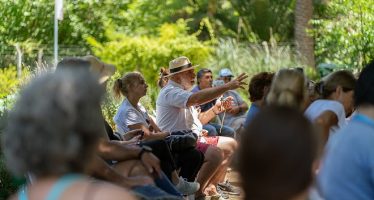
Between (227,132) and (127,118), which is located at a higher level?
(127,118)

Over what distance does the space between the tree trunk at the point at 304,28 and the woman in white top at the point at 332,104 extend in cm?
1992

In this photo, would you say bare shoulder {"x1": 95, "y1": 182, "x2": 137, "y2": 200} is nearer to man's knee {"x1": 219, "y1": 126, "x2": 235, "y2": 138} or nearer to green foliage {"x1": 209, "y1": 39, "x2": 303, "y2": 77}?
man's knee {"x1": 219, "y1": 126, "x2": 235, "y2": 138}

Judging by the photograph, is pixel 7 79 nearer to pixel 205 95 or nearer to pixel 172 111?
pixel 172 111

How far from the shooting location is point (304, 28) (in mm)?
26781

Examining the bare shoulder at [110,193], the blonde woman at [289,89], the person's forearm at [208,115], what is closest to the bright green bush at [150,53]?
the person's forearm at [208,115]

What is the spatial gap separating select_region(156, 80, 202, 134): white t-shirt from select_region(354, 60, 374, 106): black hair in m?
4.60

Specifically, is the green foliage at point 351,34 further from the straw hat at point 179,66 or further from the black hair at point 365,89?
the black hair at point 365,89

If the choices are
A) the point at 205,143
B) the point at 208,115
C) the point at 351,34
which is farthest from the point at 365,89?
the point at 351,34

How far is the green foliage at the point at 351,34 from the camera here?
57.9 feet

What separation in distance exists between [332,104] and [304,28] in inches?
838

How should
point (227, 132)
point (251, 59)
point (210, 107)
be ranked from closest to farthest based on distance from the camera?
point (227, 132) < point (210, 107) < point (251, 59)

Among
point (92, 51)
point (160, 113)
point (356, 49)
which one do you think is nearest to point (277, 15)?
point (92, 51)

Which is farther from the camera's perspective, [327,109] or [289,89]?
[289,89]

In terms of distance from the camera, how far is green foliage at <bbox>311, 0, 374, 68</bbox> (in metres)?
17.7
